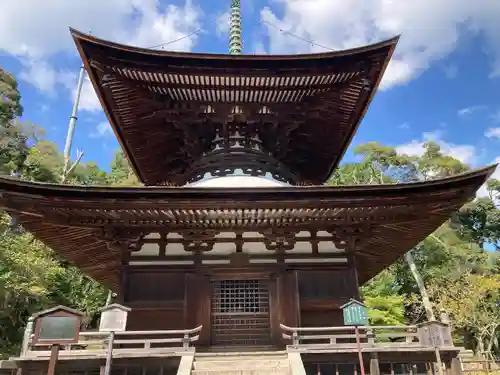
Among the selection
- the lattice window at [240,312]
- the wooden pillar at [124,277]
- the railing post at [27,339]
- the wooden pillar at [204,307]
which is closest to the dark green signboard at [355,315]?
the lattice window at [240,312]

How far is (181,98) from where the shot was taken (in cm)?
1145

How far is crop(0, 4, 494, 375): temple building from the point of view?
29.1 feet

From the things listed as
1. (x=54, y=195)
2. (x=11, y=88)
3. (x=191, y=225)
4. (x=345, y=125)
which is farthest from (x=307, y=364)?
(x=11, y=88)

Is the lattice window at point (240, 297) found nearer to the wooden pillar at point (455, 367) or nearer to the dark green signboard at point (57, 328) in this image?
the dark green signboard at point (57, 328)

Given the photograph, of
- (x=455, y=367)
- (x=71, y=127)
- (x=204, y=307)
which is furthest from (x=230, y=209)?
(x=71, y=127)

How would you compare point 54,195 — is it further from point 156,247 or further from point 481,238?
point 481,238

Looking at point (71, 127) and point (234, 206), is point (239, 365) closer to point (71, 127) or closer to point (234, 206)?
point (234, 206)

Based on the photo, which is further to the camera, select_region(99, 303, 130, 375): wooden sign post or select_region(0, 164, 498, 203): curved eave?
select_region(0, 164, 498, 203): curved eave

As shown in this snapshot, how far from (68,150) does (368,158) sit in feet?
108

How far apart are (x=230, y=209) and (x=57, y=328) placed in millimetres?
3904

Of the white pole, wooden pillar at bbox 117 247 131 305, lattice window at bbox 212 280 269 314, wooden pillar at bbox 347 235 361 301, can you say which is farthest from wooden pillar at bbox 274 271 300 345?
the white pole

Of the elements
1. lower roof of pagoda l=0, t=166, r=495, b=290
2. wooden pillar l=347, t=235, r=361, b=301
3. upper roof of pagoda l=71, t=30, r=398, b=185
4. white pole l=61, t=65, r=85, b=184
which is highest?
white pole l=61, t=65, r=85, b=184

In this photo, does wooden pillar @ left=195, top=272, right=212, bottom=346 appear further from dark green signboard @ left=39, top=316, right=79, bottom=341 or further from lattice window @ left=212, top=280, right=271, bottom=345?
dark green signboard @ left=39, top=316, right=79, bottom=341

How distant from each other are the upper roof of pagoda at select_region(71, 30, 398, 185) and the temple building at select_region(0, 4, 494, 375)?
42 millimetres
